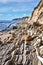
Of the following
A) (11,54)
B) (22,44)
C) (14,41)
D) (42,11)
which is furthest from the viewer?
(42,11)

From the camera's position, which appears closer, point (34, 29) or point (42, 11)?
point (34, 29)

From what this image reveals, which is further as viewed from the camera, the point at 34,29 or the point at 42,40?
the point at 34,29

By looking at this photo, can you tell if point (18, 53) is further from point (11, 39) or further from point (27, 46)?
point (11, 39)

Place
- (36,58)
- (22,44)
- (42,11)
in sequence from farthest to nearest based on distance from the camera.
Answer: (42,11)
(22,44)
(36,58)

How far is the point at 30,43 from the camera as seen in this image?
1886 cm

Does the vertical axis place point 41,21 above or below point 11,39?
above

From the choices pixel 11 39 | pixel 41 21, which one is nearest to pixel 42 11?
pixel 41 21

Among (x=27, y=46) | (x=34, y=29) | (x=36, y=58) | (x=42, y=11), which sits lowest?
(x=36, y=58)

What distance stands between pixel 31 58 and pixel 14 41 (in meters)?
4.23

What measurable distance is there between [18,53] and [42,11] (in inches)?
423

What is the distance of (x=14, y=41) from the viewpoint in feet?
66.0

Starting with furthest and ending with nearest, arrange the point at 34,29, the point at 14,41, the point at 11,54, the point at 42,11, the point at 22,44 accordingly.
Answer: the point at 42,11 < the point at 34,29 < the point at 14,41 < the point at 22,44 < the point at 11,54

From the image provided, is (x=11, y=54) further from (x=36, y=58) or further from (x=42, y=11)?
(x=42, y=11)

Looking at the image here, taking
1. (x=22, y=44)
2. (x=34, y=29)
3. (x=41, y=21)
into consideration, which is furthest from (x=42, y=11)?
(x=22, y=44)
